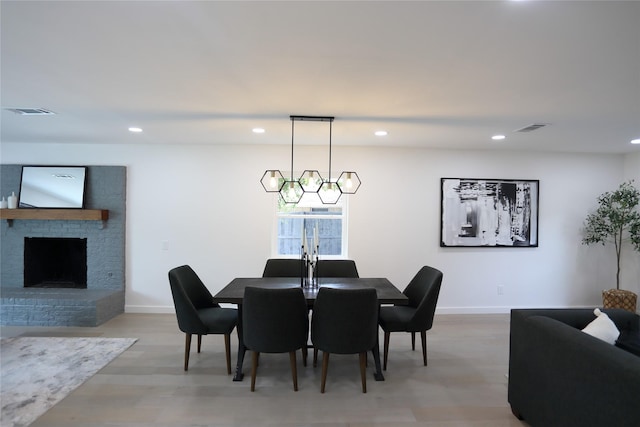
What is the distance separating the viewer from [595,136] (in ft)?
12.1

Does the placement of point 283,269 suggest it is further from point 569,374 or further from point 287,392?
point 569,374

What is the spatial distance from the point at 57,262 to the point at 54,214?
787 millimetres

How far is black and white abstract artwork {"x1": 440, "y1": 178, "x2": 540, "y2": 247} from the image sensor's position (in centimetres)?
462

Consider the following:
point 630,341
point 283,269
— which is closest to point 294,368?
point 283,269

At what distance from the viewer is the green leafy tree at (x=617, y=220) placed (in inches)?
169

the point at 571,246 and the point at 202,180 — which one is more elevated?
the point at 202,180

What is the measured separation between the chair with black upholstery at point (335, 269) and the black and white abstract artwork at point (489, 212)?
1.63 metres

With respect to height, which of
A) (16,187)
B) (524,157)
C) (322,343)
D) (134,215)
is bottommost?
(322,343)

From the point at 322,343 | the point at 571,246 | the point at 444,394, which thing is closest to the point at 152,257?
the point at 322,343

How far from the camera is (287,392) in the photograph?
2621 millimetres

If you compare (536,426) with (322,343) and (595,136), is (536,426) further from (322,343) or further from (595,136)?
(595,136)

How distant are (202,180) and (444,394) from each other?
12.5 ft

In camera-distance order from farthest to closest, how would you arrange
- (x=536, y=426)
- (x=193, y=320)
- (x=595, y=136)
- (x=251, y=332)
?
(x=595, y=136) < (x=193, y=320) < (x=251, y=332) < (x=536, y=426)

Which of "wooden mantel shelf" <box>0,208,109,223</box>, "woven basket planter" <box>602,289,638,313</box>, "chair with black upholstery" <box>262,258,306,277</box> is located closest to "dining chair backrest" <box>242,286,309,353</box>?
"chair with black upholstery" <box>262,258,306,277</box>
